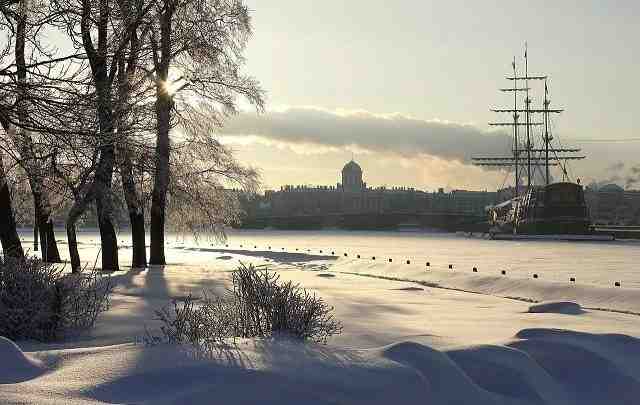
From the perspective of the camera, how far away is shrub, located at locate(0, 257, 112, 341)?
813cm

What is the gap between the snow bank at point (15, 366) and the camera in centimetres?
538

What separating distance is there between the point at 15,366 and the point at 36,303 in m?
2.79

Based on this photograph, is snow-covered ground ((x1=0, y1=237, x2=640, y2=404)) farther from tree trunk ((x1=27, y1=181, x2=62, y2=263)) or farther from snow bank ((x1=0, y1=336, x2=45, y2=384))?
tree trunk ((x1=27, y1=181, x2=62, y2=263))

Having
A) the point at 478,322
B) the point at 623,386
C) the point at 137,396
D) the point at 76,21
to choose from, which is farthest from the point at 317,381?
the point at 76,21

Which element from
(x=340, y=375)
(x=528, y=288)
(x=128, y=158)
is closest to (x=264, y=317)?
(x=340, y=375)

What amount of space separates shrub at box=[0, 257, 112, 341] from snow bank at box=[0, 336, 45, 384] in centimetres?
235

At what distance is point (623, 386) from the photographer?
6.34 m

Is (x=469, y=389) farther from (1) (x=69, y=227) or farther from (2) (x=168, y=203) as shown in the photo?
(2) (x=168, y=203)

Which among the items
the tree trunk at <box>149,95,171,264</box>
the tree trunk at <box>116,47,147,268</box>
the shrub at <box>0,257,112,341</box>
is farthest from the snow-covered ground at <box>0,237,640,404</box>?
the tree trunk at <box>149,95,171,264</box>

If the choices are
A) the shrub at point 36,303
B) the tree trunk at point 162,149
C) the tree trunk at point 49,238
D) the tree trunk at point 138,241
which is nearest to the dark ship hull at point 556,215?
the tree trunk at point 162,149

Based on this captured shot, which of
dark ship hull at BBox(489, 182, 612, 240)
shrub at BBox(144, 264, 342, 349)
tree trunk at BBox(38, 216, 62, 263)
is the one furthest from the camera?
dark ship hull at BBox(489, 182, 612, 240)

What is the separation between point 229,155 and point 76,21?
15.4m

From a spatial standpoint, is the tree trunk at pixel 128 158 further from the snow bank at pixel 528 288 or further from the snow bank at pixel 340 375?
the snow bank at pixel 528 288

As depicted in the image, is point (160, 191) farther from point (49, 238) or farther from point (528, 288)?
point (528, 288)
